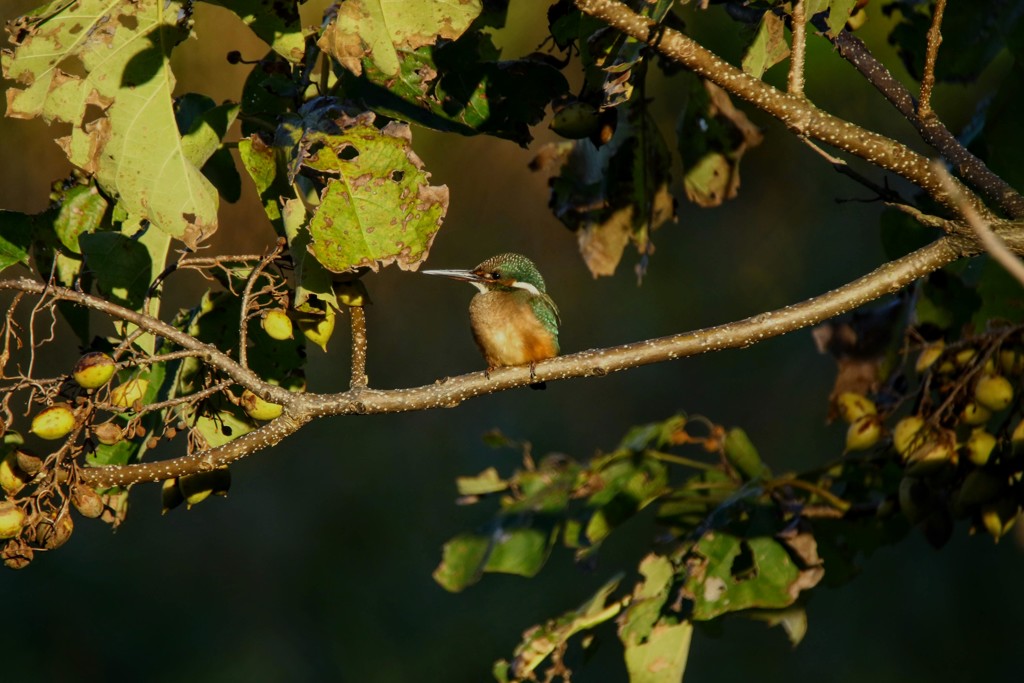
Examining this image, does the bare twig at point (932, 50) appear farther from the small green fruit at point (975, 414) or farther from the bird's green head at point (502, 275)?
the bird's green head at point (502, 275)

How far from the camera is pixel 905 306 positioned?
289 cm

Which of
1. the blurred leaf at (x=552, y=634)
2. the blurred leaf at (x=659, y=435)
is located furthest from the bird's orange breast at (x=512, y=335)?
the blurred leaf at (x=552, y=634)

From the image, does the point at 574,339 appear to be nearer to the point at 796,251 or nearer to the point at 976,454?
the point at 796,251

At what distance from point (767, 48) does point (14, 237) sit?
1.37m

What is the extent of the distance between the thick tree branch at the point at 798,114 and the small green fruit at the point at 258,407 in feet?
2.65

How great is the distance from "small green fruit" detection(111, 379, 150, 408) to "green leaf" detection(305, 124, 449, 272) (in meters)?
0.42

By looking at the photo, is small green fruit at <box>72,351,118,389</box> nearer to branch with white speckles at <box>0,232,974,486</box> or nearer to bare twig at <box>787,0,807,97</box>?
branch with white speckles at <box>0,232,974,486</box>

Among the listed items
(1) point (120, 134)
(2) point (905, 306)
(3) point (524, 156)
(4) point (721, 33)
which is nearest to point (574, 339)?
(3) point (524, 156)

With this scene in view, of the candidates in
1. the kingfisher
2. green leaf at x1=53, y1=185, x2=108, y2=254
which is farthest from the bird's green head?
green leaf at x1=53, y1=185, x2=108, y2=254

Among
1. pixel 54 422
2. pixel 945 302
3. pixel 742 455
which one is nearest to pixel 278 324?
pixel 54 422

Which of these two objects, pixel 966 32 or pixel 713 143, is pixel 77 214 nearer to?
pixel 713 143

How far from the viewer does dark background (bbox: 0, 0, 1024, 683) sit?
5590mm

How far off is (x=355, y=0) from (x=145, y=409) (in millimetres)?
692

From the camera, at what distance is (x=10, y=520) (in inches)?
69.4
